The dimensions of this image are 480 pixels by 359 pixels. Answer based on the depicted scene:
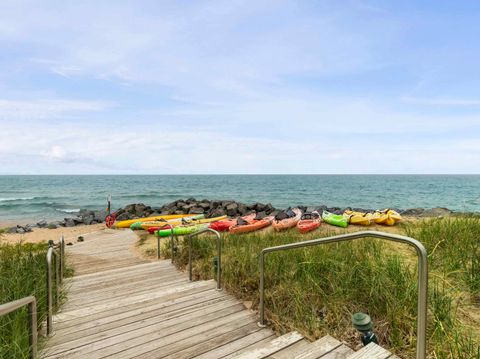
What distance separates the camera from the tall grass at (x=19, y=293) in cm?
241

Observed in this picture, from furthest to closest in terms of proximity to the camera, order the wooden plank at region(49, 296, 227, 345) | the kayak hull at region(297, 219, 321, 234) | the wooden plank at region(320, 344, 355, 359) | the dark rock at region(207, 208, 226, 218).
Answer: the dark rock at region(207, 208, 226, 218), the kayak hull at region(297, 219, 321, 234), the wooden plank at region(49, 296, 227, 345), the wooden plank at region(320, 344, 355, 359)

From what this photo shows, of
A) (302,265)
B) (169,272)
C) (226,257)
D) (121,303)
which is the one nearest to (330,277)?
(302,265)

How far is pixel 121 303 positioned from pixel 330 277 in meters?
2.84

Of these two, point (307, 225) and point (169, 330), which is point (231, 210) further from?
point (169, 330)

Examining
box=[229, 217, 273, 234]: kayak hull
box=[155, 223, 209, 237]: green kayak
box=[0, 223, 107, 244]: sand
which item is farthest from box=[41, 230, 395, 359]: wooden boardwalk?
box=[0, 223, 107, 244]: sand

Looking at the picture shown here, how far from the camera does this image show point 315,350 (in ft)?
8.14

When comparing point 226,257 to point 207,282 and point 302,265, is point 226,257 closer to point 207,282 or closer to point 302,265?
point 207,282

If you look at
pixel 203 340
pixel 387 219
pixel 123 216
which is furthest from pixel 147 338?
pixel 123 216

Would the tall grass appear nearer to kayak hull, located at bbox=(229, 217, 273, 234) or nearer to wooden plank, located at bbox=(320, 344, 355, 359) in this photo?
wooden plank, located at bbox=(320, 344, 355, 359)

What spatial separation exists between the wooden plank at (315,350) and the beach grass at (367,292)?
334mm

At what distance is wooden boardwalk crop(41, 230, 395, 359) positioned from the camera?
2657 mm

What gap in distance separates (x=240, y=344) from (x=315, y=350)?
2.56 feet

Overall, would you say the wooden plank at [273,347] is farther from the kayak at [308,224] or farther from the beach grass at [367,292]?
the kayak at [308,224]

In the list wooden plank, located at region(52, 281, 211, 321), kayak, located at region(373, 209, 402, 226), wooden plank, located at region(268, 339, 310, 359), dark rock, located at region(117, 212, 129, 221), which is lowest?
dark rock, located at region(117, 212, 129, 221)
